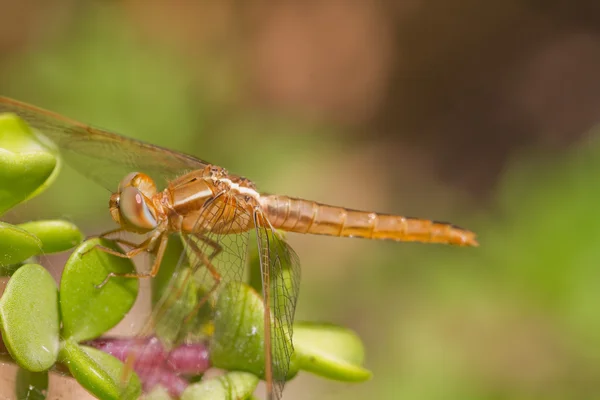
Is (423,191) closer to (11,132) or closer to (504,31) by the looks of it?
(504,31)

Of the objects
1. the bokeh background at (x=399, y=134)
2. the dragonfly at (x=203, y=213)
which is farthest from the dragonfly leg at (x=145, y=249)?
the bokeh background at (x=399, y=134)

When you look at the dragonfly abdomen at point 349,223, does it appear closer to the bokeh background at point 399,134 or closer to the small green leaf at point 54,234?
the bokeh background at point 399,134

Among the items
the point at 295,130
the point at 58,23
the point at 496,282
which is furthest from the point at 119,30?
the point at 496,282

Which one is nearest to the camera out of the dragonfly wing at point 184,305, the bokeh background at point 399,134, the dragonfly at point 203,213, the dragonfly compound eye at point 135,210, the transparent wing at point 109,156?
the dragonfly wing at point 184,305

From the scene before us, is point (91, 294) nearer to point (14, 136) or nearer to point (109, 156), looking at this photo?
point (14, 136)

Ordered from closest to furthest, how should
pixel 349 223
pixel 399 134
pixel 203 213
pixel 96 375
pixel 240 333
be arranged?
pixel 96 375 → pixel 240 333 → pixel 203 213 → pixel 349 223 → pixel 399 134

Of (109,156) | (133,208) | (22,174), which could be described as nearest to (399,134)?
(109,156)
